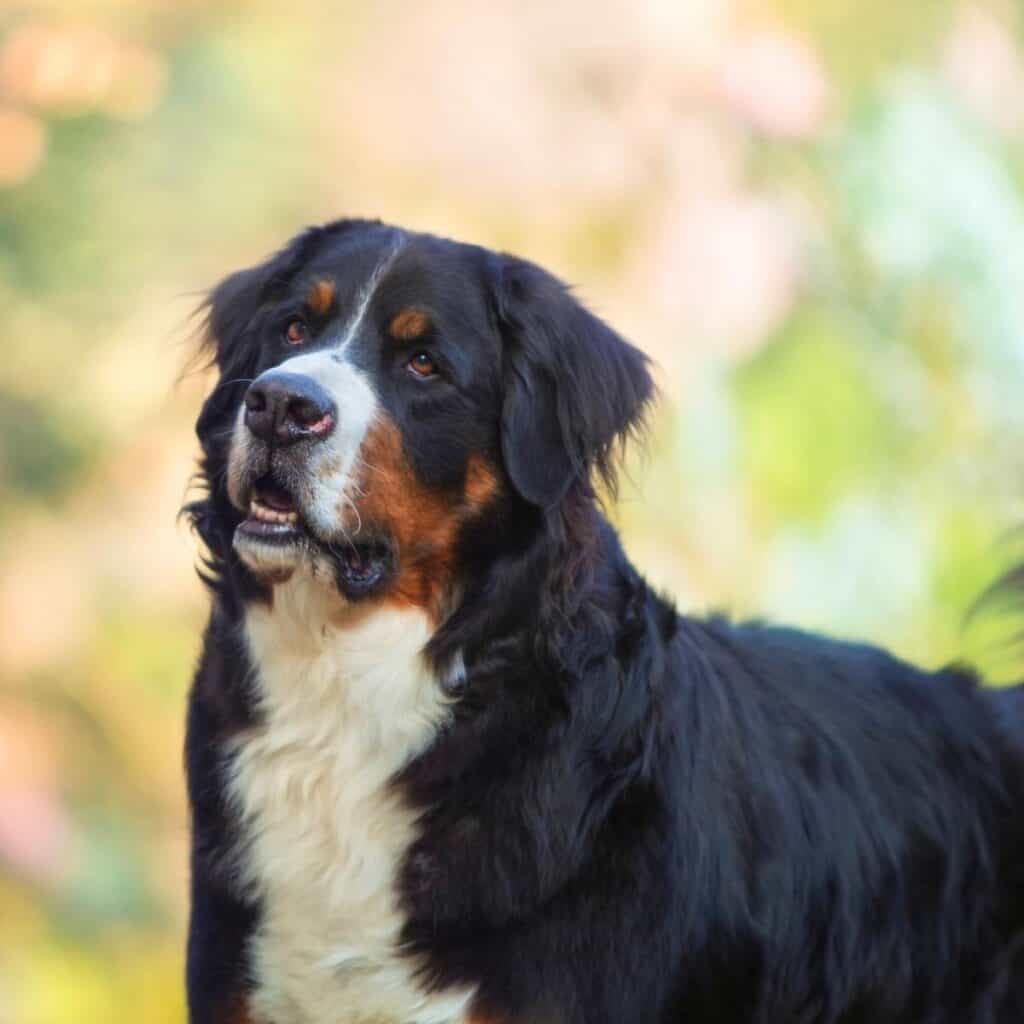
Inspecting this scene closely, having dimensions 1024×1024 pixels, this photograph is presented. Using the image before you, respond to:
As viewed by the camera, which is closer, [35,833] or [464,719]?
[464,719]

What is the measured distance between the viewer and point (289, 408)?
9.46ft

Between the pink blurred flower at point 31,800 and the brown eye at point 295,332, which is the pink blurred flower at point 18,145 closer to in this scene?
the pink blurred flower at point 31,800

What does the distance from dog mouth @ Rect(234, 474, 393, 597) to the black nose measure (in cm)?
11

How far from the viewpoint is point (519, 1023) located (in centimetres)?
287

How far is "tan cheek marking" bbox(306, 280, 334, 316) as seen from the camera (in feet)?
10.5

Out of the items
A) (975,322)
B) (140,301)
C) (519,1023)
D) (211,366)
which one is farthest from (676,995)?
(975,322)

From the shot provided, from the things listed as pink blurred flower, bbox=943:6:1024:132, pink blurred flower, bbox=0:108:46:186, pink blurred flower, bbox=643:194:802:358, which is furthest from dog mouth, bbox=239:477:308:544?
pink blurred flower, bbox=943:6:1024:132

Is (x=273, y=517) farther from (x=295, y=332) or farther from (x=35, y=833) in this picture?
(x=35, y=833)

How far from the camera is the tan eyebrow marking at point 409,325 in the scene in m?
3.14

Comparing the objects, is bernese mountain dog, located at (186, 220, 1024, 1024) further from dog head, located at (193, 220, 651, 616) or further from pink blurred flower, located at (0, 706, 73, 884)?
pink blurred flower, located at (0, 706, 73, 884)

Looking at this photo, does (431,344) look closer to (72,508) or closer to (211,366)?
(211,366)

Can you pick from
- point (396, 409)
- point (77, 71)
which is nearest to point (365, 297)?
point (396, 409)

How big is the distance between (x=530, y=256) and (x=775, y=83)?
4.38 feet

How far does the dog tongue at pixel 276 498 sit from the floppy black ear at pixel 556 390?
0.41 meters
